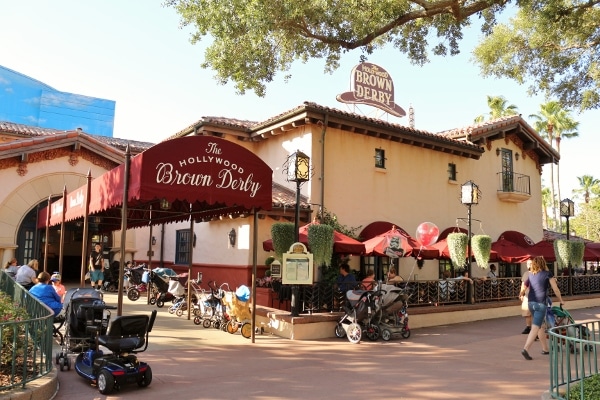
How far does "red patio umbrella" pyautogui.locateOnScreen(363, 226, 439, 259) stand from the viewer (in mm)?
12761

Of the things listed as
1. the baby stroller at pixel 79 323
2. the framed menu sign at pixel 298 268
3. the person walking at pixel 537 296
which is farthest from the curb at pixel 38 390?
the person walking at pixel 537 296

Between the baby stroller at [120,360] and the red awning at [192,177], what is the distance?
7.21ft

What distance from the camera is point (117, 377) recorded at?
6535mm

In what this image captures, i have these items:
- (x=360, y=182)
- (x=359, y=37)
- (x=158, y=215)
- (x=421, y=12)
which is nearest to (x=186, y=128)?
(x=158, y=215)

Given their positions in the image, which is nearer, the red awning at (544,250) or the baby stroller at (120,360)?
the baby stroller at (120,360)

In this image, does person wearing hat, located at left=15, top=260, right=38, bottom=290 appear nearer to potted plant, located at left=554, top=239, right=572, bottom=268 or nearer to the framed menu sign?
the framed menu sign

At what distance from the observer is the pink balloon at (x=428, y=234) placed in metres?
13.6

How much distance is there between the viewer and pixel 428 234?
1367cm

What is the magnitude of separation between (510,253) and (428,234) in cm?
499

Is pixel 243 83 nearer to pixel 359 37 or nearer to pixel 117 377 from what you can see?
pixel 359 37

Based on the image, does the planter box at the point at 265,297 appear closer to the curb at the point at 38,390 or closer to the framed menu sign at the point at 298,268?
the framed menu sign at the point at 298,268

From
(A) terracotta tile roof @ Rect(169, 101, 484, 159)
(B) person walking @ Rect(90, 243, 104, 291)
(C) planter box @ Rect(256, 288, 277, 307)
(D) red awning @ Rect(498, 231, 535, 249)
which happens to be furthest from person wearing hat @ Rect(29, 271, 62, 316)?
(D) red awning @ Rect(498, 231, 535, 249)

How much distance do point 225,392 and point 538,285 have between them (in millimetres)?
5908

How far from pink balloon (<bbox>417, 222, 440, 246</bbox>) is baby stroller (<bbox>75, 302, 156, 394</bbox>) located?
28.5 feet
